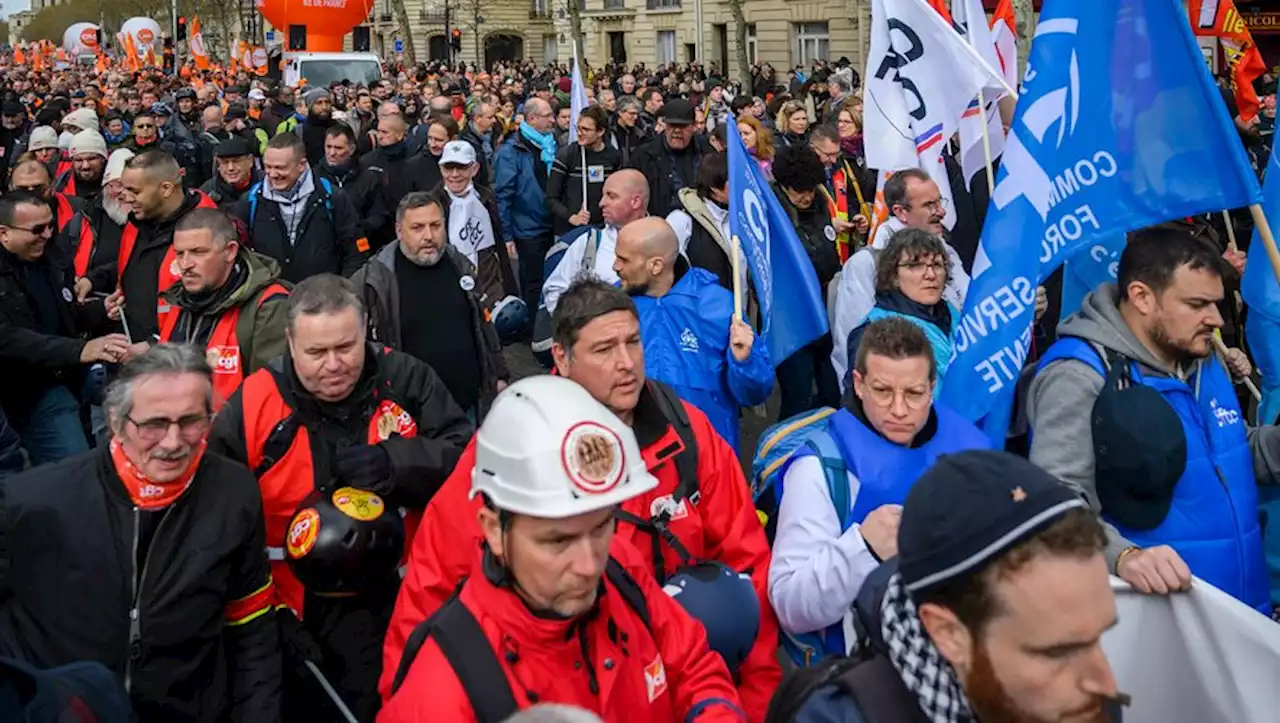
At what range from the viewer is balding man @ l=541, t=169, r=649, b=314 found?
6.08 metres

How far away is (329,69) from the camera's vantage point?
87.9 feet

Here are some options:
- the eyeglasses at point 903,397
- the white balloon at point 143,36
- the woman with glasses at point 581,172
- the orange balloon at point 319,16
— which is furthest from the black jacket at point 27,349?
the white balloon at point 143,36

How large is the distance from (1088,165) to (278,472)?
8.54 ft

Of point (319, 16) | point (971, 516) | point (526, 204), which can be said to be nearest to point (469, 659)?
point (971, 516)

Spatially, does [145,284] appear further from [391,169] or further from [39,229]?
[391,169]

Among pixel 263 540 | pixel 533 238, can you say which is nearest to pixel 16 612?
pixel 263 540

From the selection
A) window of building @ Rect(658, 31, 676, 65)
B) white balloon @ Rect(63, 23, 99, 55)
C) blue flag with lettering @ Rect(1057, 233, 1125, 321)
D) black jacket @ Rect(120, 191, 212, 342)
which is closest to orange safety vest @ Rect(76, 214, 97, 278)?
black jacket @ Rect(120, 191, 212, 342)

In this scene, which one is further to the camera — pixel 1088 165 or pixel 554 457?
pixel 1088 165

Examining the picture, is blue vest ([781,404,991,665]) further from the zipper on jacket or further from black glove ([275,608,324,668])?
the zipper on jacket

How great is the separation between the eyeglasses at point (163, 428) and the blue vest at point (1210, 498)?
2254 millimetres

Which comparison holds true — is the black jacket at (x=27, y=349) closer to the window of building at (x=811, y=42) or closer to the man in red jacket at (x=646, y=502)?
the man in red jacket at (x=646, y=502)

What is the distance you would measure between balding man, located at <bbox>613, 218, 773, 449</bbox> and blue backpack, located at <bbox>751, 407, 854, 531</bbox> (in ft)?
3.07

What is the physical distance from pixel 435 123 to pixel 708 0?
39.0 m

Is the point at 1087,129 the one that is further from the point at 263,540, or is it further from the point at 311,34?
the point at 311,34
